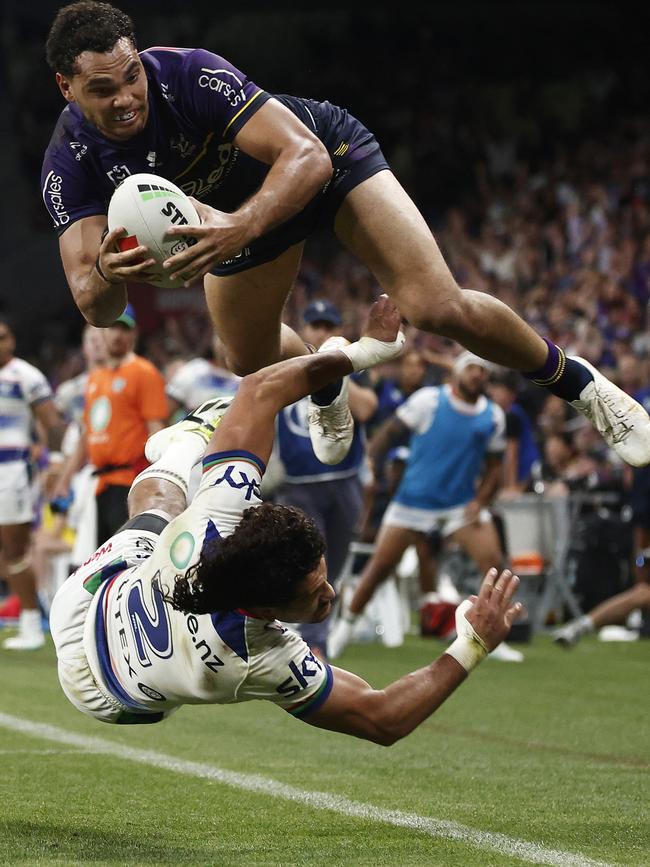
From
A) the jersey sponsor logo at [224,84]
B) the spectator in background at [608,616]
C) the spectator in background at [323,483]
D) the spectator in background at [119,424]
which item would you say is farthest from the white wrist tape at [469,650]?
the spectator in background at [608,616]

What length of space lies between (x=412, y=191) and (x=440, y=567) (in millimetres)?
10482

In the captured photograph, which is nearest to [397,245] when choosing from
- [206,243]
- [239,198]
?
[239,198]

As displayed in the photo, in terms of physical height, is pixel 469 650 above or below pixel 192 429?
below

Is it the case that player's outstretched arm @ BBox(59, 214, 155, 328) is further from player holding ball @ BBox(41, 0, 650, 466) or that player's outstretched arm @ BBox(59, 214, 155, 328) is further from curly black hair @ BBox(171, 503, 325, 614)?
curly black hair @ BBox(171, 503, 325, 614)

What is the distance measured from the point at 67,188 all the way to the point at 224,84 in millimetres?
748

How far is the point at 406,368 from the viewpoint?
14547 mm

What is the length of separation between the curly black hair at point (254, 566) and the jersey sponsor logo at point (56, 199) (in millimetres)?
1717

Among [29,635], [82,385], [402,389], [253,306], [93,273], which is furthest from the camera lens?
[402,389]

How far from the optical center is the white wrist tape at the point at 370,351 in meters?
5.73

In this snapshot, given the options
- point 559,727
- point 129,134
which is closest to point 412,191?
point 559,727

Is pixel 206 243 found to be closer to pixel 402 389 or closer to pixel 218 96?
pixel 218 96

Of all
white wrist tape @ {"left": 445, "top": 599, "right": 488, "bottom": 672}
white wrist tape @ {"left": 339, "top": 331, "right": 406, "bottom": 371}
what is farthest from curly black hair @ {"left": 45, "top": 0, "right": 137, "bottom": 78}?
white wrist tape @ {"left": 445, "top": 599, "right": 488, "bottom": 672}

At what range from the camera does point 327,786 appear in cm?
622

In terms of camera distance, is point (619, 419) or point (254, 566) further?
point (619, 419)
